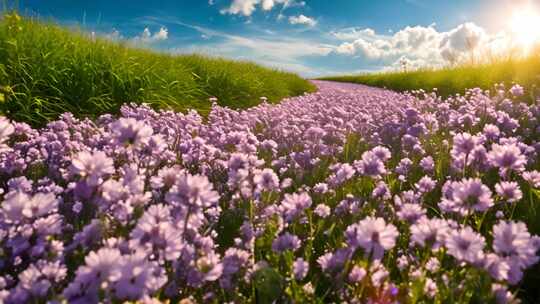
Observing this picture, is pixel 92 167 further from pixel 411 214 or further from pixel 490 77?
pixel 490 77

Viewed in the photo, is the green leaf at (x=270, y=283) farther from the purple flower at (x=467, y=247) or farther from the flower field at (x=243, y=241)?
the purple flower at (x=467, y=247)

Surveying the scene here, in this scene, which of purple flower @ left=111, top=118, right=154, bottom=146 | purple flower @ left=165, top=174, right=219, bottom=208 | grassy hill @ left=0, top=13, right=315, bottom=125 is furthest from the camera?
grassy hill @ left=0, top=13, right=315, bottom=125

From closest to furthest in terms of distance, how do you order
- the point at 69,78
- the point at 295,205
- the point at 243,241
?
1. the point at 295,205
2. the point at 243,241
3. the point at 69,78

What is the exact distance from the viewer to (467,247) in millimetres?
2049

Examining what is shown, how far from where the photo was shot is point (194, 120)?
18.3ft

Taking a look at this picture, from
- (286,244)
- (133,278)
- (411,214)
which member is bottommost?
(286,244)

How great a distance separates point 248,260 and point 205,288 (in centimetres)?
28

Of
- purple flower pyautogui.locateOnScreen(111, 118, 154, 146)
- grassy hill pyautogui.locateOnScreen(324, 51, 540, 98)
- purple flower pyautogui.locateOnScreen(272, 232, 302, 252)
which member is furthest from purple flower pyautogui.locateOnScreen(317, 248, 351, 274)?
grassy hill pyautogui.locateOnScreen(324, 51, 540, 98)

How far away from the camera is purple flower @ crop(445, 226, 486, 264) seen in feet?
6.61

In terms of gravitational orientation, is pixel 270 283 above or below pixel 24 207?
below

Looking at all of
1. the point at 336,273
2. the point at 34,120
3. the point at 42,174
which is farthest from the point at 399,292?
the point at 34,120

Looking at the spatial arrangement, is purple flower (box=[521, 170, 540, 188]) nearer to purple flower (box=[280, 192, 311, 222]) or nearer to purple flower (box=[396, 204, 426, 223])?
purple flower (box=[396, 204, 426, 223])

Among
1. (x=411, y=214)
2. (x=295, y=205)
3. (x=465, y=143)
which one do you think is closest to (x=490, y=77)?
(x=465, y=143)

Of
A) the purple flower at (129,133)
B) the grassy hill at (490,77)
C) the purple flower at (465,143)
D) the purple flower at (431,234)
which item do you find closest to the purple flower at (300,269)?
the purple flower at (431,234)
